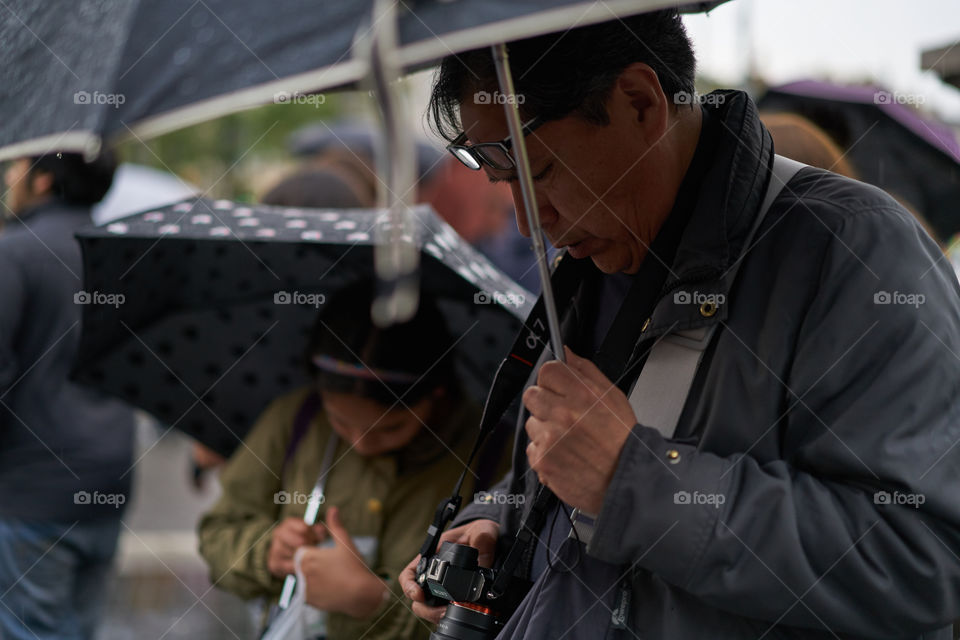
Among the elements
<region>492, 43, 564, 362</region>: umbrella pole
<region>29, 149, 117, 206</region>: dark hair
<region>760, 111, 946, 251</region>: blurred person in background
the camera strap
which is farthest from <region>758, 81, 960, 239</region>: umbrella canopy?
<region>29, 149, 117, 206</region>: dark hair

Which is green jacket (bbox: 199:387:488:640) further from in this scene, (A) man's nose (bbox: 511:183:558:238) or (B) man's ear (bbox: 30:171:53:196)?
(B) man's ear (bbox: 30:171:53:196)

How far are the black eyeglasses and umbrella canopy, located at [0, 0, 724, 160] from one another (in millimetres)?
359

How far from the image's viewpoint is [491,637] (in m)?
1.90

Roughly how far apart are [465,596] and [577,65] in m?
0.96

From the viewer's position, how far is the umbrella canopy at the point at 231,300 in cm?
284

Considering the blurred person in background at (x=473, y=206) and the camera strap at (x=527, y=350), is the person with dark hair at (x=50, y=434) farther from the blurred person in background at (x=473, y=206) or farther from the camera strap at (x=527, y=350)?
the camera strap at (x=527, y=350)

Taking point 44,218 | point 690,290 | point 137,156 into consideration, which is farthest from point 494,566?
point 137,156

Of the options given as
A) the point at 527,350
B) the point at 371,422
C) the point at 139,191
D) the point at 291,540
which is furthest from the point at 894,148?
the point at 139,191

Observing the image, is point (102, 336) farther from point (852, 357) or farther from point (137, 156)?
point (137, 156)

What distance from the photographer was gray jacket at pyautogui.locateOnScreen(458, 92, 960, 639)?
143cm

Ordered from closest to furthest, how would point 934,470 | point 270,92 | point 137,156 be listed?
point 270,92
point 934,470
point 137,156

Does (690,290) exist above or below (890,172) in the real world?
below

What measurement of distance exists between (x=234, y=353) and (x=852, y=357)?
2316mm

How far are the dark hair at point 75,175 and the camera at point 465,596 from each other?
8.84 ft
